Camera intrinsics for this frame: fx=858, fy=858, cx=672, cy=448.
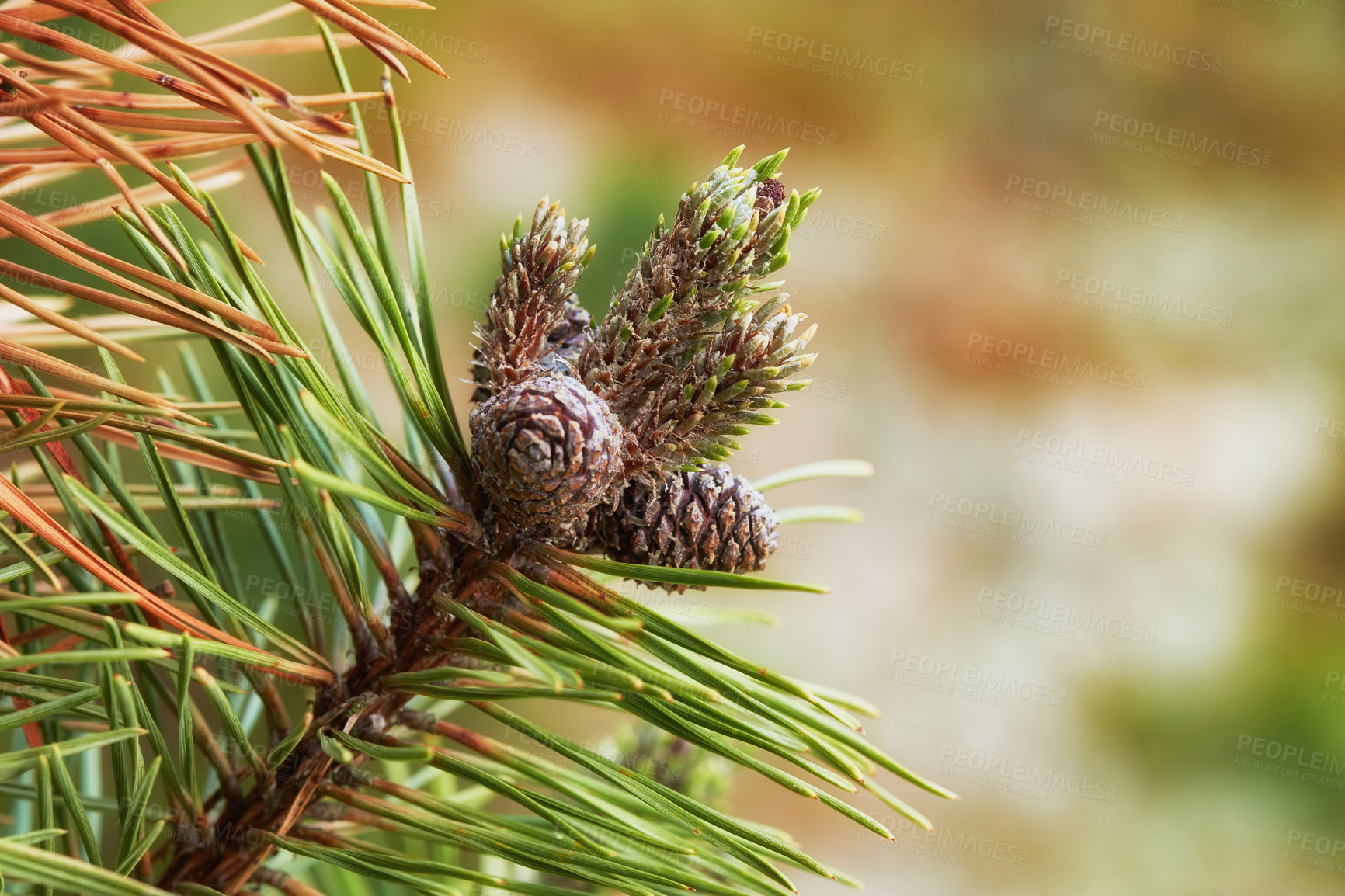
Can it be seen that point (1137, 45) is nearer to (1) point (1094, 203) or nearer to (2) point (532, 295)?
(1) point (1094, 203)

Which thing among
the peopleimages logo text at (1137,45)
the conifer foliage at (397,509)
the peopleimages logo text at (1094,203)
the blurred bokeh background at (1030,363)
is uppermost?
the peopleimages logo text at (1137,45)

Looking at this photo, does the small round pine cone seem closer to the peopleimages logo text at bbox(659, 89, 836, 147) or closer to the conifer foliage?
the conifer foliage

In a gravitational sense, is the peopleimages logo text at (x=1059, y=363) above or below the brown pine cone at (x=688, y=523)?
above

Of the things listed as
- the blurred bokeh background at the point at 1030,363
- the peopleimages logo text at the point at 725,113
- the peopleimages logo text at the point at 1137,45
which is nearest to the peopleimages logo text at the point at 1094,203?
the blurred bokeh background at the point at 1030,363

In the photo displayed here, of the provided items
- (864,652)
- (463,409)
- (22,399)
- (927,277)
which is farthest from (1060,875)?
(22,399)

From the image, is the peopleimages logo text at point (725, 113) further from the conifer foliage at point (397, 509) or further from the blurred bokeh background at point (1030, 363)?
the conifer foliage at point (397, 509)

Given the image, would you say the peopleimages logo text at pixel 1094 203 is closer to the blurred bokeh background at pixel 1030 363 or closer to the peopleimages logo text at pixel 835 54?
the blurred bokeh background at pixel 1030 363

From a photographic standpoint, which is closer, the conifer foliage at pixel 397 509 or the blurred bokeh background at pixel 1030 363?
the conifer foliage at pixel 397 509
